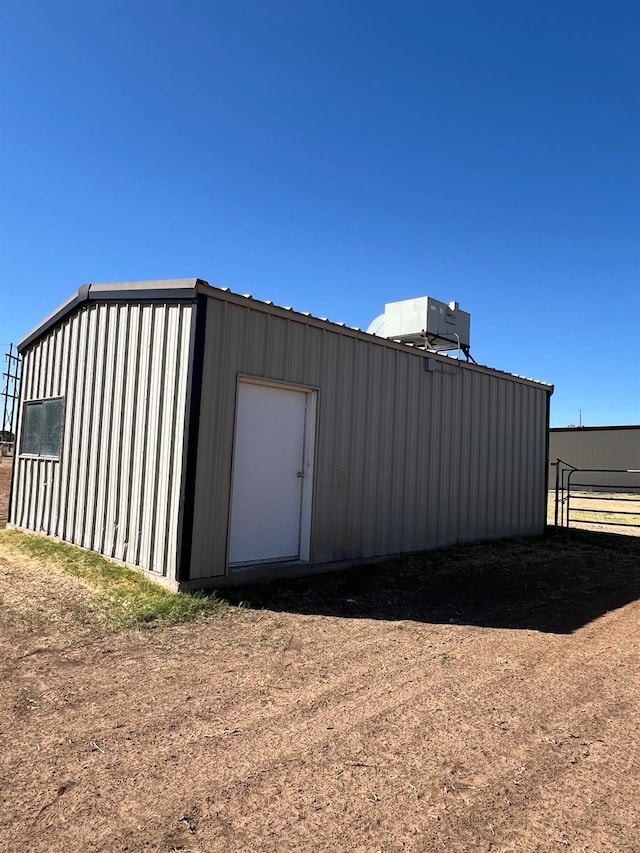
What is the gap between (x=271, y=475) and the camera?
6992 millimetres

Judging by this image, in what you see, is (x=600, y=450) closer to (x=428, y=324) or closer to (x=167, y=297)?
Answer: (x=428, y=324)

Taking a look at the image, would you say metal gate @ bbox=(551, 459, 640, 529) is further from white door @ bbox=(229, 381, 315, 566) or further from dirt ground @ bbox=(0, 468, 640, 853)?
dirt ground @ bbox=(0, 468, 640, 853)

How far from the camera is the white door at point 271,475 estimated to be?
22.0ft

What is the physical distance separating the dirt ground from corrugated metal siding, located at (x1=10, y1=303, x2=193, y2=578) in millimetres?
1027

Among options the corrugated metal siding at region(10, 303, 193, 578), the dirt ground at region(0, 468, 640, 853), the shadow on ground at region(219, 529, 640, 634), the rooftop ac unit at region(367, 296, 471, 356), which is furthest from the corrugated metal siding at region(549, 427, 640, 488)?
the dirt ground at region(0, 468, 640, 853)

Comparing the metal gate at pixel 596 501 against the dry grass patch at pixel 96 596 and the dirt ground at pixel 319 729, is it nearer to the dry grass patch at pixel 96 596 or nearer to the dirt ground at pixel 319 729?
the dirt ground at pixel 319 729

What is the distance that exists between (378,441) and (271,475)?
6.12ft

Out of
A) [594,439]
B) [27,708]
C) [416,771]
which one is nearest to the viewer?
[416,771]

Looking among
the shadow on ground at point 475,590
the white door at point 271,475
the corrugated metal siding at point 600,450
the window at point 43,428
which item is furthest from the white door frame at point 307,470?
the corrugated metal siding at point 600,450

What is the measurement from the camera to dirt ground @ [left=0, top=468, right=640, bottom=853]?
2.43m

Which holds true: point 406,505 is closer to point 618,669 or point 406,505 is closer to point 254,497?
point 254,497

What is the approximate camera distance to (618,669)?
4.40 meters

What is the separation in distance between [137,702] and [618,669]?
3.35 meters

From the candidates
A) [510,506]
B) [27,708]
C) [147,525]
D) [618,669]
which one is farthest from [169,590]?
[510,506]
